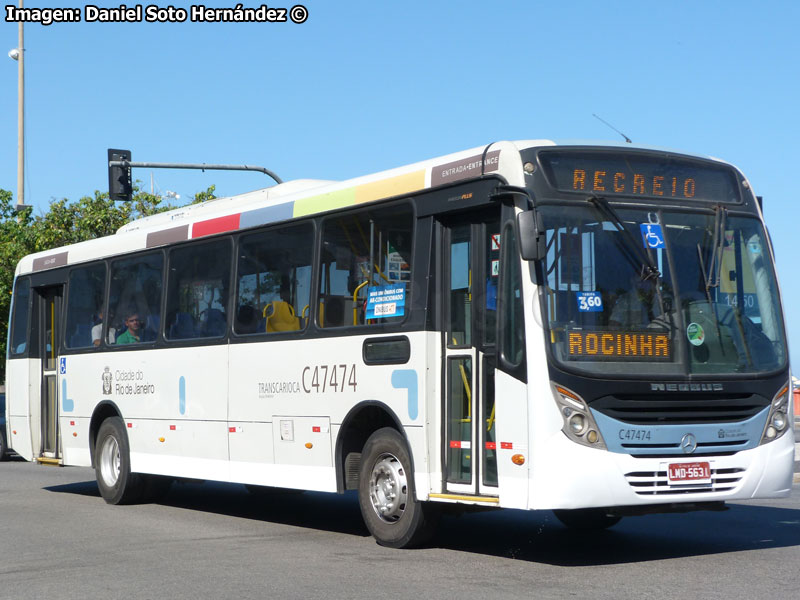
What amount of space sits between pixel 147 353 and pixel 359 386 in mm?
4651

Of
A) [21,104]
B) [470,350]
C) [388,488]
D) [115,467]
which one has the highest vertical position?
[21,104]

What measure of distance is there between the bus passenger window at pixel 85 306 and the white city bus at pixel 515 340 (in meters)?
3.68

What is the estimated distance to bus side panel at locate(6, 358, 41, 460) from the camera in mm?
17203

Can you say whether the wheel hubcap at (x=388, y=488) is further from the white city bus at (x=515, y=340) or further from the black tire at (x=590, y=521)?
the black tire at (x=590, y=521)

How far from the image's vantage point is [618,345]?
9156 millimetres

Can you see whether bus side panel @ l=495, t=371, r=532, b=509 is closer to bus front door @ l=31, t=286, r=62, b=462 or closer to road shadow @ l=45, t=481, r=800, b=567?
road shadow @ l=45, t=481, r=800, b=567

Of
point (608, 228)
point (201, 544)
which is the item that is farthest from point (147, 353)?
point (608, 228)

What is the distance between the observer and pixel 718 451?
932cm

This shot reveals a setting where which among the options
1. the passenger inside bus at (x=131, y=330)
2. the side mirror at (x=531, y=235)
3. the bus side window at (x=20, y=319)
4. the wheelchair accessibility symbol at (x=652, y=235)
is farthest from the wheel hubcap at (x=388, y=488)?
the bus side window at (x=20, y=319)

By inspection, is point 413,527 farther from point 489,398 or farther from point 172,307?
point 172,307

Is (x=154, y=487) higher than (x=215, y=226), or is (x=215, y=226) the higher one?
(x=215, y=226)

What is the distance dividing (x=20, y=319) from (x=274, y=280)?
6993 mm

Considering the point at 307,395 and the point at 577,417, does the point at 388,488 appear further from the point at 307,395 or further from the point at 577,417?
the point at 577,417

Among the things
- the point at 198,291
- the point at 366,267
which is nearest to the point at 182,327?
the point at 198,291
